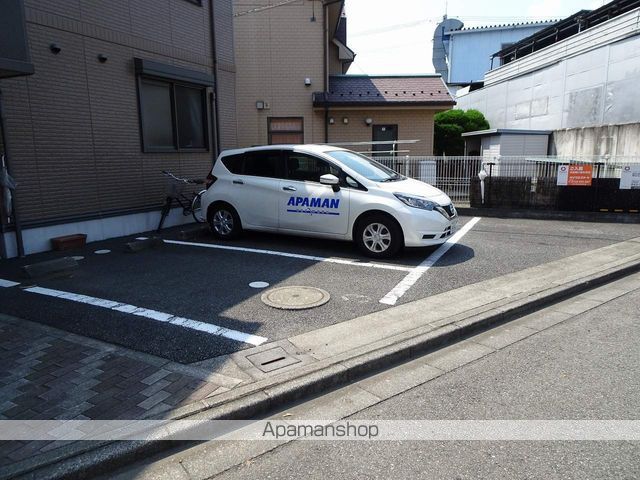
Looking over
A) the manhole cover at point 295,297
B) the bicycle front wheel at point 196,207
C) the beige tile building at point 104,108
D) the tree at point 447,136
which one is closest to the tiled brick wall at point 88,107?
the beige tile building at point 104,108

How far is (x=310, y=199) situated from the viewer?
721 cm

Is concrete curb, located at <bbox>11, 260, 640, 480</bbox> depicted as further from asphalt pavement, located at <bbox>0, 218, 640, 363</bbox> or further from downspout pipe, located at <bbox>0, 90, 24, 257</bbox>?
downspout pipe, located at <bbox>0, 90, 24, 257</bbox>

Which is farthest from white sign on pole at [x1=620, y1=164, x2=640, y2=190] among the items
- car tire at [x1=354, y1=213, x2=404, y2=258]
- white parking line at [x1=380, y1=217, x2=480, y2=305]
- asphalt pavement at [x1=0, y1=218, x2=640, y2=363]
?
car tire at [x1=354, y1=213, x2=404, y2=258]

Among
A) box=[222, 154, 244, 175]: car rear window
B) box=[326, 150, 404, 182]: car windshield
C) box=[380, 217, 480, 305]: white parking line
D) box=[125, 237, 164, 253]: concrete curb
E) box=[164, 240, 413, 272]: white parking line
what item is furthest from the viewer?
box=[222, 154, 244, 175]: car rear window

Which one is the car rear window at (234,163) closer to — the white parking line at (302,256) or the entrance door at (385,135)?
the white parking line at (302,256)

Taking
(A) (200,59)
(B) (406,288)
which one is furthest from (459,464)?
(A) (200,59)

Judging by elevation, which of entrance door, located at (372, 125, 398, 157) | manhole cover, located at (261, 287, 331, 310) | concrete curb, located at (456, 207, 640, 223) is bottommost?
manhole cover, located at (261, 287, 331, 310)

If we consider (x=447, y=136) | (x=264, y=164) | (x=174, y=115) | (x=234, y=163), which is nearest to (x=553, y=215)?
(x=264, y=164)

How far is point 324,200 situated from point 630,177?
25.7 feet

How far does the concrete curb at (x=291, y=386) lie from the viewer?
8.23ft

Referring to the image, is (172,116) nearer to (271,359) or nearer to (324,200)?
(324,200)

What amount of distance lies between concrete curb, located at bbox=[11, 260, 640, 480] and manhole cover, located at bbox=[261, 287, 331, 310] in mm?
1170

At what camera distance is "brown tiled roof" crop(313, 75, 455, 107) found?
14367 mm

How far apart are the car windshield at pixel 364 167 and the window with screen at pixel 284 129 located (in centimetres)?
731
